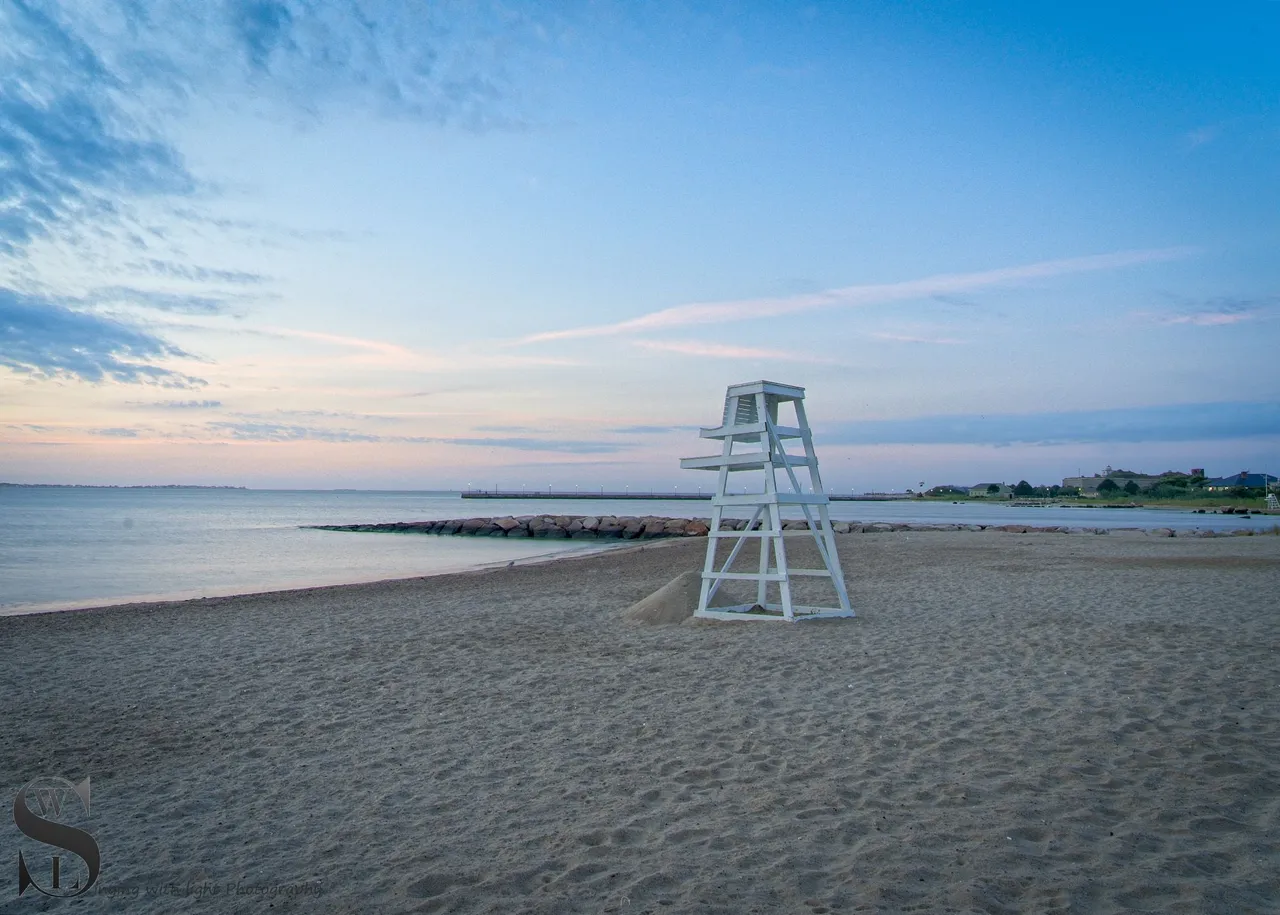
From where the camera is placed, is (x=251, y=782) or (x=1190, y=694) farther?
(x=1190, y=694)

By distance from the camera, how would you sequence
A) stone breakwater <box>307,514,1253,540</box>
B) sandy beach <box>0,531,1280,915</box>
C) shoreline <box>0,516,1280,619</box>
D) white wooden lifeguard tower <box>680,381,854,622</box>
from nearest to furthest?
sandy beach <box>0,531,1280,915</box> < white wooden lifeguard tower <box>680,381,854,622</box> < shoreline <box>0,516,1280,619</box> < stone breakwater <box>307,514,1253,540</box>

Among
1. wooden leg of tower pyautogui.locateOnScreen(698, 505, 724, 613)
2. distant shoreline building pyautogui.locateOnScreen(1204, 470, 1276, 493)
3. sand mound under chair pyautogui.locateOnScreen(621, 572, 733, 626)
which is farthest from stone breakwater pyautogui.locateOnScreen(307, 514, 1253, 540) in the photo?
distant shoreline building pyautogui.locateOnScreen(1204, 470, 1276, 493)

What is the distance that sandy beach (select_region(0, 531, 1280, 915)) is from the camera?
3195 mm

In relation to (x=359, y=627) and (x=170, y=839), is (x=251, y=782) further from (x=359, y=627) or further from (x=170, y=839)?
(x=359, y=627)

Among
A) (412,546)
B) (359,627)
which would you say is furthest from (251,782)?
(412,546)

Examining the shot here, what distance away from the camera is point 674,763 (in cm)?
461

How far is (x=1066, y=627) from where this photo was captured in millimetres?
8719

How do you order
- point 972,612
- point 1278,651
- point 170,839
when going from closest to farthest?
1. point 170,839
2. point 1278,651
3. point 972,612

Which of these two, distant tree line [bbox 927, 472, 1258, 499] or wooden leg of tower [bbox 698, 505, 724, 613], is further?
distant tree line [bbox 927, 472, 1258, 499]

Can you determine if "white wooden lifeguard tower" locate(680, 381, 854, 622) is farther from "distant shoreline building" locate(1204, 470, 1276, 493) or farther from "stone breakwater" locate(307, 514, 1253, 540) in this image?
"distant shoreline building" locate(1204, 470, 1276, 493)

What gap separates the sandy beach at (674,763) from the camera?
3.20m

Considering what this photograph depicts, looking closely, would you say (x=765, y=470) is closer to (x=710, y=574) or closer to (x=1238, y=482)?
(x=710, y=574)

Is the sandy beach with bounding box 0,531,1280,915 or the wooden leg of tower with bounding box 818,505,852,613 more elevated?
the wooden leg of tower with bounding box 818,505,852,613

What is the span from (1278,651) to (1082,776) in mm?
4535
